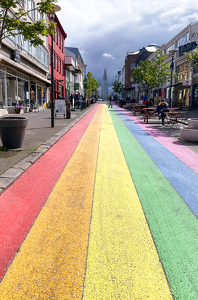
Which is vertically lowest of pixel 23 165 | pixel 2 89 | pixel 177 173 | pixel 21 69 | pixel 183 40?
pixel 177 173

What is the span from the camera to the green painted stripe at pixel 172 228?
2.24 meters

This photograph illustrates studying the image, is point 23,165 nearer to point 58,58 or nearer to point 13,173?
point 13,173

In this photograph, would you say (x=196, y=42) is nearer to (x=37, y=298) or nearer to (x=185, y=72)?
(x=185, y=72)

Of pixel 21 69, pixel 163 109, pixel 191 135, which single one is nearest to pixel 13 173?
pixel 191 135

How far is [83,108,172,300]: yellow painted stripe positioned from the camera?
2119mm

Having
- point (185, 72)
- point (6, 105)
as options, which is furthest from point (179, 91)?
point (6, 105)

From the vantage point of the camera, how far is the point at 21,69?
20.8m

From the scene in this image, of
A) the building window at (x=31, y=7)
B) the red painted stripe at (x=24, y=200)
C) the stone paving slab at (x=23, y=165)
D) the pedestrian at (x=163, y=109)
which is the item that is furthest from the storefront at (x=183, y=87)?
the stone paving slab at (x=23, y=165)

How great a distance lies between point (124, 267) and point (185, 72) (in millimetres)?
37043

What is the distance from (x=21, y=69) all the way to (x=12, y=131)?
1587 centimetres

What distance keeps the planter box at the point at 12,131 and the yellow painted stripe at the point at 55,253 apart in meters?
2.83

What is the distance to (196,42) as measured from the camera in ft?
106

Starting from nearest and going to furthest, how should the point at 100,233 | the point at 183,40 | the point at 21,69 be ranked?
the point at 100,233
the point at 21,69
the point at 183,40

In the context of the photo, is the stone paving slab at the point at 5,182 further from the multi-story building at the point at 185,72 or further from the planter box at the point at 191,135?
the multi-story building at the point at 185,72
